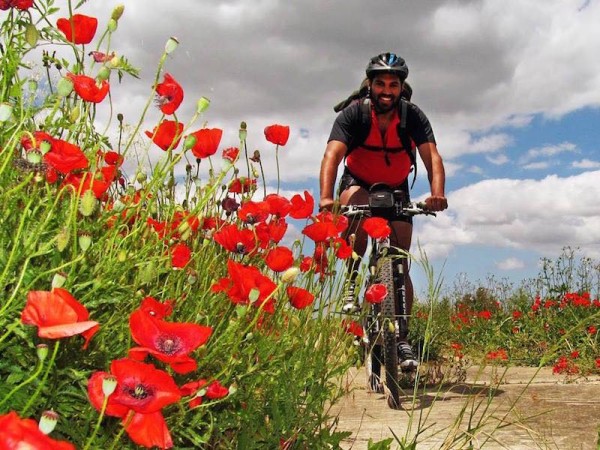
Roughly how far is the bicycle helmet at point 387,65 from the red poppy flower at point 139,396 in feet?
13.0

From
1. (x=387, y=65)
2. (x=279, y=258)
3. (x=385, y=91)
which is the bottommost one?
(x=279, y=258)

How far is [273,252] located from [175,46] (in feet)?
2.31

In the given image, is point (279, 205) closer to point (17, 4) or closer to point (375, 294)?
point (375, 294)

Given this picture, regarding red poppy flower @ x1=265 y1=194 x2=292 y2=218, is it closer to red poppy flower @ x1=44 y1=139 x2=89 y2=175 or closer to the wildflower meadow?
the wildflower meadow

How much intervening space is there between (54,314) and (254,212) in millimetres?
1308

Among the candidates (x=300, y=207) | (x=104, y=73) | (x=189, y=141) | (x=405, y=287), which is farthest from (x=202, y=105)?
(x=405, y=287)

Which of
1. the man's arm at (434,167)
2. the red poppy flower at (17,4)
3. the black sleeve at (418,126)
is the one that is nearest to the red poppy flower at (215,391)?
the red poppy flower at (17,4)

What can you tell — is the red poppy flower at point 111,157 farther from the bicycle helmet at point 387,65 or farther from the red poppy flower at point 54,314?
the bicycle helmet at point 387,65

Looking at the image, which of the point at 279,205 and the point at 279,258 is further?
the point at 279,205

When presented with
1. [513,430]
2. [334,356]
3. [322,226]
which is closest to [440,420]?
[513,430]

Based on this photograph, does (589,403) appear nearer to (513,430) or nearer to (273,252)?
(513,430)

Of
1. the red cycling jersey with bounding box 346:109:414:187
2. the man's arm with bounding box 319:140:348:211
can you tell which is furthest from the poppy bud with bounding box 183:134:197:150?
the red cycling jersey with bounding box 346:109:414:187

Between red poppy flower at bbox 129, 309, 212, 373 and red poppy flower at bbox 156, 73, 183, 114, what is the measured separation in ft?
3.37

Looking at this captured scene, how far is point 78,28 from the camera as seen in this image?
2328 mm
